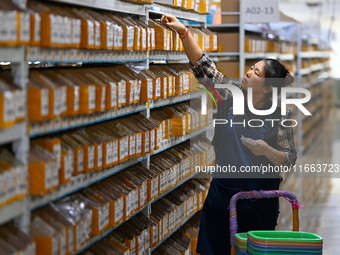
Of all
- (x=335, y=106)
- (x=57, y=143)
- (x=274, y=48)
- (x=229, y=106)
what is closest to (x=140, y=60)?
(x=229, y=106)

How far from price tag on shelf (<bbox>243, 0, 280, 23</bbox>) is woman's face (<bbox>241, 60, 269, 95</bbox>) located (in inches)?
160

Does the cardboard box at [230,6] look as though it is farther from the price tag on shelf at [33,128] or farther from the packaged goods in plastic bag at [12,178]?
the packaged goods in plastic bag at [12,178]

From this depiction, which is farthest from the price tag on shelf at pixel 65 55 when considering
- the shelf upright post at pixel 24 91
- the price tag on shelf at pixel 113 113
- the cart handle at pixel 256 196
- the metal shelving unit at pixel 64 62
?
the cart handle at pixel 256 196

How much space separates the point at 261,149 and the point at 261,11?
4.50 m

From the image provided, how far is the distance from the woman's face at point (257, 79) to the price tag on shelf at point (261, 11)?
13.3 ft

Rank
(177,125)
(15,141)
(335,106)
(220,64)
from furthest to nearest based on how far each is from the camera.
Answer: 1. (335,106)
2. (220,64)
3. (177,125)
4. (15,141)

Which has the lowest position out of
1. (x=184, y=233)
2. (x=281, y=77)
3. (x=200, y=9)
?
(x=184, y=233)

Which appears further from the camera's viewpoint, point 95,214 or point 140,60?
point 140,60

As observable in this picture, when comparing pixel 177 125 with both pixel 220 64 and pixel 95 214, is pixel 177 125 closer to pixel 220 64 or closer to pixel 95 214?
pixel 95 214

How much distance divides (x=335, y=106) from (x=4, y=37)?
25530mm

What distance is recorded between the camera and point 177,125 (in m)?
Answer: 4.92

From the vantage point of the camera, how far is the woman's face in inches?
171

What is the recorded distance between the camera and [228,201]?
14.2 feet

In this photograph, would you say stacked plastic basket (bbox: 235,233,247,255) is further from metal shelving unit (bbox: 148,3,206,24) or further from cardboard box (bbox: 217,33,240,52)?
cardboard box (bbox: 217,33,240,52)
